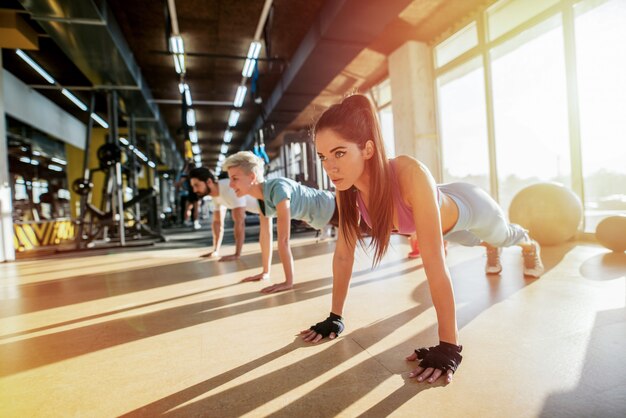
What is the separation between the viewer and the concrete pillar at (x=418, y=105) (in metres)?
5.57

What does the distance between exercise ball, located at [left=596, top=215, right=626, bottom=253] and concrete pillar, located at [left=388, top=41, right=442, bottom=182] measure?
2892 mm

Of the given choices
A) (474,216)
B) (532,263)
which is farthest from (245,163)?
(532,263)

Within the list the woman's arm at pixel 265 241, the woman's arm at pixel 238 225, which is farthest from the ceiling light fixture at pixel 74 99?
the woman's arm at pixel 265 241

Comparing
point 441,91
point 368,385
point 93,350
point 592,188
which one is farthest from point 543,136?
point 93,350

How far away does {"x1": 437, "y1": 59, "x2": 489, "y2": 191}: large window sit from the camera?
506cm

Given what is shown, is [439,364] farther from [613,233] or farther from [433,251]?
[613,233]

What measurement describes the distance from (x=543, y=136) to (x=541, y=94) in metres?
0.49

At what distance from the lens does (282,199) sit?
7.12 feet

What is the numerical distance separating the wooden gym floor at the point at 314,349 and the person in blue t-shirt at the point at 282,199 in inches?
9.8

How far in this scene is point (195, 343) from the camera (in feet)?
4.69

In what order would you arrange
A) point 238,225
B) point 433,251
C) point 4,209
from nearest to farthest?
point 433,251, point 238,225, point 4,209

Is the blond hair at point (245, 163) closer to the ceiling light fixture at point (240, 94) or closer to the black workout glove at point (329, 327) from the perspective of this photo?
the black workout glove at point (329, 327)

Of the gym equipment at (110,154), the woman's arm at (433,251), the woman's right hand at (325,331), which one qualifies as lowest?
the woman's right hand at (325,331)

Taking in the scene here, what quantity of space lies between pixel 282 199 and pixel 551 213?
8.53 ft
